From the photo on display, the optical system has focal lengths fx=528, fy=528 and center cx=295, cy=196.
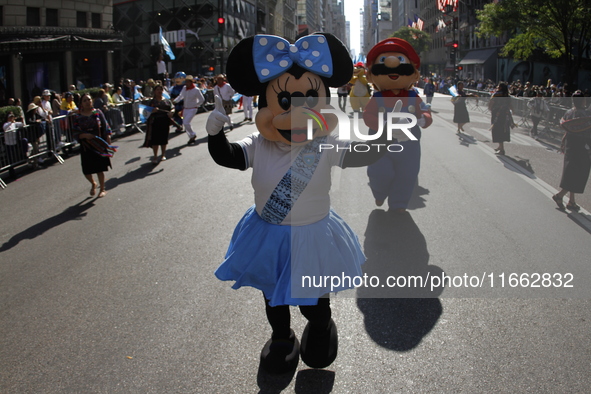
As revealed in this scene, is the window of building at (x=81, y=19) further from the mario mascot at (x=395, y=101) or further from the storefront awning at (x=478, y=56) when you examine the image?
the storefront awning at (x=478, y=56)

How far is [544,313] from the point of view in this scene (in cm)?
414

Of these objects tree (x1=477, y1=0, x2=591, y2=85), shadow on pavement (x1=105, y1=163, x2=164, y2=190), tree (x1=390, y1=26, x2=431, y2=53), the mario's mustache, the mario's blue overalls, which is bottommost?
shadow on pavement (x1=105, y1=163, x2=164, y2=190)

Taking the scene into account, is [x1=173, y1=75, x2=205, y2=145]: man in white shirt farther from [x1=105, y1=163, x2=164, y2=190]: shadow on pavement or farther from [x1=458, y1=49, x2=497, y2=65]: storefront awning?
[x1=458, y1=49, x2=497, y2=65]: storefront awning

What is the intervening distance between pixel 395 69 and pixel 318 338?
12.0ft

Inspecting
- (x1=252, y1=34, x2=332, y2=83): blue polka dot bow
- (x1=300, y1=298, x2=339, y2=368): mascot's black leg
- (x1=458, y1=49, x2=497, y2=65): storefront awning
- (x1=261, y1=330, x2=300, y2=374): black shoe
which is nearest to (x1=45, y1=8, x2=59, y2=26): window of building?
(x1=252, y1=34, x2=332, y2=83): blue polka dot bow

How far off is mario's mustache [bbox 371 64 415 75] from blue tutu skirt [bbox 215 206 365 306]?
321 centimetres

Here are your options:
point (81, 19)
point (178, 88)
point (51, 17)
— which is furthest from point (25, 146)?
point (81, 19)

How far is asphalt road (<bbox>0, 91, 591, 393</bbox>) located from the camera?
10.9 ft

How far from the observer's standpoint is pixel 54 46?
25125 mm

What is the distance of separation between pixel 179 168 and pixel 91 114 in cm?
259

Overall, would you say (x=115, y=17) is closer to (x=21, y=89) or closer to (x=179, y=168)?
(x=21, y=89)

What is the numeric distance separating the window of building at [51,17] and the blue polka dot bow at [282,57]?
27.4m

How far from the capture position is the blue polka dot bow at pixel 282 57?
10.5 feet

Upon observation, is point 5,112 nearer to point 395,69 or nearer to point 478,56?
point 395,69
